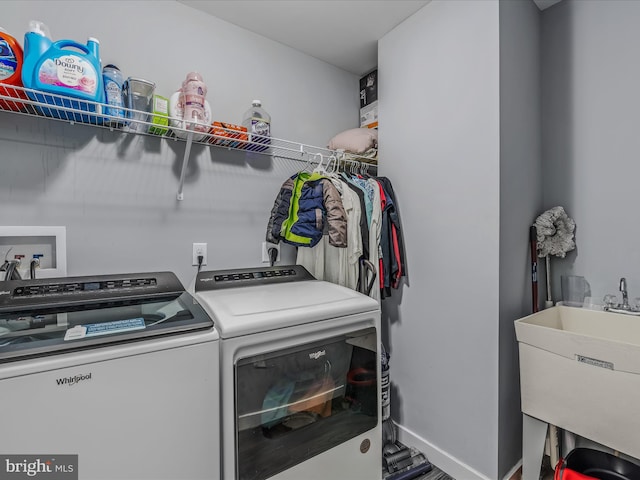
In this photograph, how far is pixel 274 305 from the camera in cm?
124

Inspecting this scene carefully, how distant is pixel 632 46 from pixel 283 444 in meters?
2.42

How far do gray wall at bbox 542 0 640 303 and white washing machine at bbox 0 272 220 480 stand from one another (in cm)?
193

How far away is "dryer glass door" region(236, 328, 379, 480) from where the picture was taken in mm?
1104

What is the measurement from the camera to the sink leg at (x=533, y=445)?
1425 millimetres

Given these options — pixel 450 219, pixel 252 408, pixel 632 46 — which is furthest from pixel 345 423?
pixel 632 46

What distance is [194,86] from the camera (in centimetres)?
145

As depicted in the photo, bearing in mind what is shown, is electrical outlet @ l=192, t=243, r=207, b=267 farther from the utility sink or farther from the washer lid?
the utility sink

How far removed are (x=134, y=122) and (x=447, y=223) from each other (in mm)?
1618

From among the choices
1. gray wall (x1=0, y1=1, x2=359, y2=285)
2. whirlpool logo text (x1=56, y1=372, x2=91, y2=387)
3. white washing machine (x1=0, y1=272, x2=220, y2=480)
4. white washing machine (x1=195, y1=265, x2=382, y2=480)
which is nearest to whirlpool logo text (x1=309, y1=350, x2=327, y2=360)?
white washing machine (x1=195, y1=265, x2=382, y2=480)

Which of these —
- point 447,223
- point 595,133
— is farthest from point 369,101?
point 595,133

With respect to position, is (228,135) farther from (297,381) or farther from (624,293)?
(624,293)

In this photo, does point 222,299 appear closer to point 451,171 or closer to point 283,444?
point 283,444

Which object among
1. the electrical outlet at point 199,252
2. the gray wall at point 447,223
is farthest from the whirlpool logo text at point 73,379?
the gray wall at point 447,223

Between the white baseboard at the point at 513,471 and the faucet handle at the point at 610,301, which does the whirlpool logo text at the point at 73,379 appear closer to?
the white baseboard at the point at 513,471
